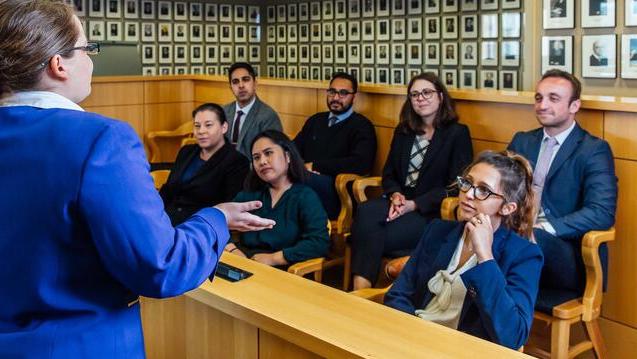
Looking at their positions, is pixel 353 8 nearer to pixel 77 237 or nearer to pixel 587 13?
pixel 587 13

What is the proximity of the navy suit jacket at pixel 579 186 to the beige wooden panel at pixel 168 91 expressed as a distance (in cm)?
469

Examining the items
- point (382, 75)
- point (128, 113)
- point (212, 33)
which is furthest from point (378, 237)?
point (212, 33)

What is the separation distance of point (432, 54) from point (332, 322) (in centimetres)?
729

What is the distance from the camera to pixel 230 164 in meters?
5.18

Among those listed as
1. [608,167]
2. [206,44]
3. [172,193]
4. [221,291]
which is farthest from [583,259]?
[206,44]

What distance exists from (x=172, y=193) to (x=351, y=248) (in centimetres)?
144

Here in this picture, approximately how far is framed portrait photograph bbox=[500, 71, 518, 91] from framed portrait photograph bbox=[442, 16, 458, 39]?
31.6 inches

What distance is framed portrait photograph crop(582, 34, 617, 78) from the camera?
21.2 feet

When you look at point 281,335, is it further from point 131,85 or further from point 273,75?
point 273,75

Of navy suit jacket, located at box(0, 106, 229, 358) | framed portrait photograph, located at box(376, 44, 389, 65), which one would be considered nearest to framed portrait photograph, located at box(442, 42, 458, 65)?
framed portrait photograph, located at box(376, 44, 389, 65)

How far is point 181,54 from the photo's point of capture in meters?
11.1

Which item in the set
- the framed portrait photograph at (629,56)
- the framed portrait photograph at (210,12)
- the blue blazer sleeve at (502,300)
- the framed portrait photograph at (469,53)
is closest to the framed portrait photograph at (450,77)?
the framed portrait photograph at (469,53)

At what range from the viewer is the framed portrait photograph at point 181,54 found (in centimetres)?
1101

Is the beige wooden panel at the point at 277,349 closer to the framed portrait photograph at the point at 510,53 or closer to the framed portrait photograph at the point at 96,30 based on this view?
the framed portrait photograph at the point at 510,53
